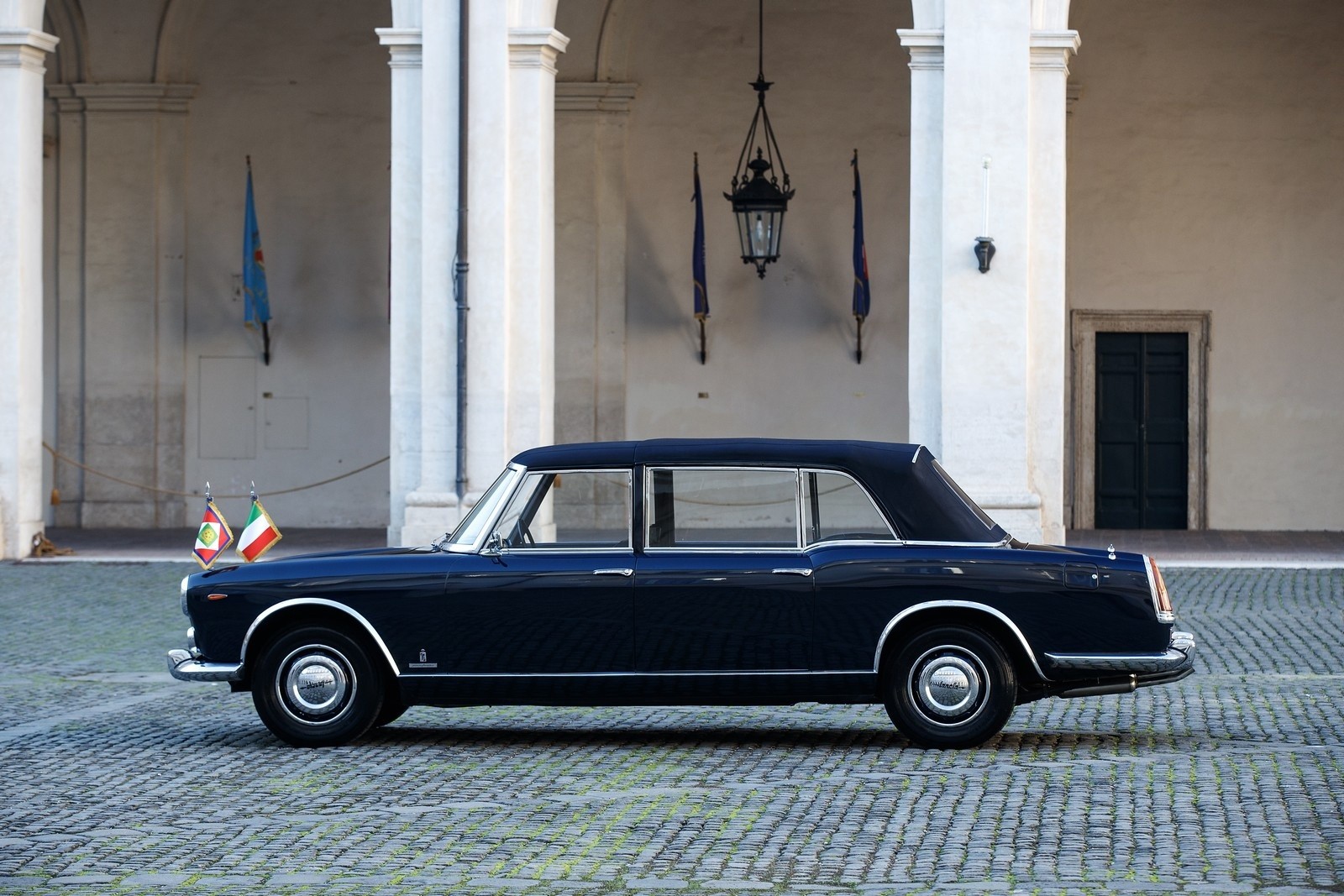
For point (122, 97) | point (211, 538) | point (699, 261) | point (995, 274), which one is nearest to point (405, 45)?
point (699, 261)

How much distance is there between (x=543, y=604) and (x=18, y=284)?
37.8 feet

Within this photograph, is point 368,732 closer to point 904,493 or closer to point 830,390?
point 904,493

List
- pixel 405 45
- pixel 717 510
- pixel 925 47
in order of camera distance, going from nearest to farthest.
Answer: pixel 717 510, pixel 925 47, pixel 405 45

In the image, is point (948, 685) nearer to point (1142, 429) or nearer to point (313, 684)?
point (313, 684)

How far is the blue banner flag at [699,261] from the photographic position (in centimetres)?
2125

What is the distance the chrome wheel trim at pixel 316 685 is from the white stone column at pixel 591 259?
13.3m

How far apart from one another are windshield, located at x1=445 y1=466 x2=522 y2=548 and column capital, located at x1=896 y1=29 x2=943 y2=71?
30.1 feet

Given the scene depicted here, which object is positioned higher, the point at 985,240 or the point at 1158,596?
the point at 985,240

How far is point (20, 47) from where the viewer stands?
18.0 meters

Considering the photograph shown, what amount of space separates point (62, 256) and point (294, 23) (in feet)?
12.4

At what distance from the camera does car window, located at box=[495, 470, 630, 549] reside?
8320 mm

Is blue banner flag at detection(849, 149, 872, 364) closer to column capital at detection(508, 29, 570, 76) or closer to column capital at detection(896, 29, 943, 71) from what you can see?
column capital at detection(896, 29, 943, 71)

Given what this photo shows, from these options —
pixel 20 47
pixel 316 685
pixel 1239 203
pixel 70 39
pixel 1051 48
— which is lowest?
pixel 316 685

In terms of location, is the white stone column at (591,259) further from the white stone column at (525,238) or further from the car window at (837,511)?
the car window at (837,511)
